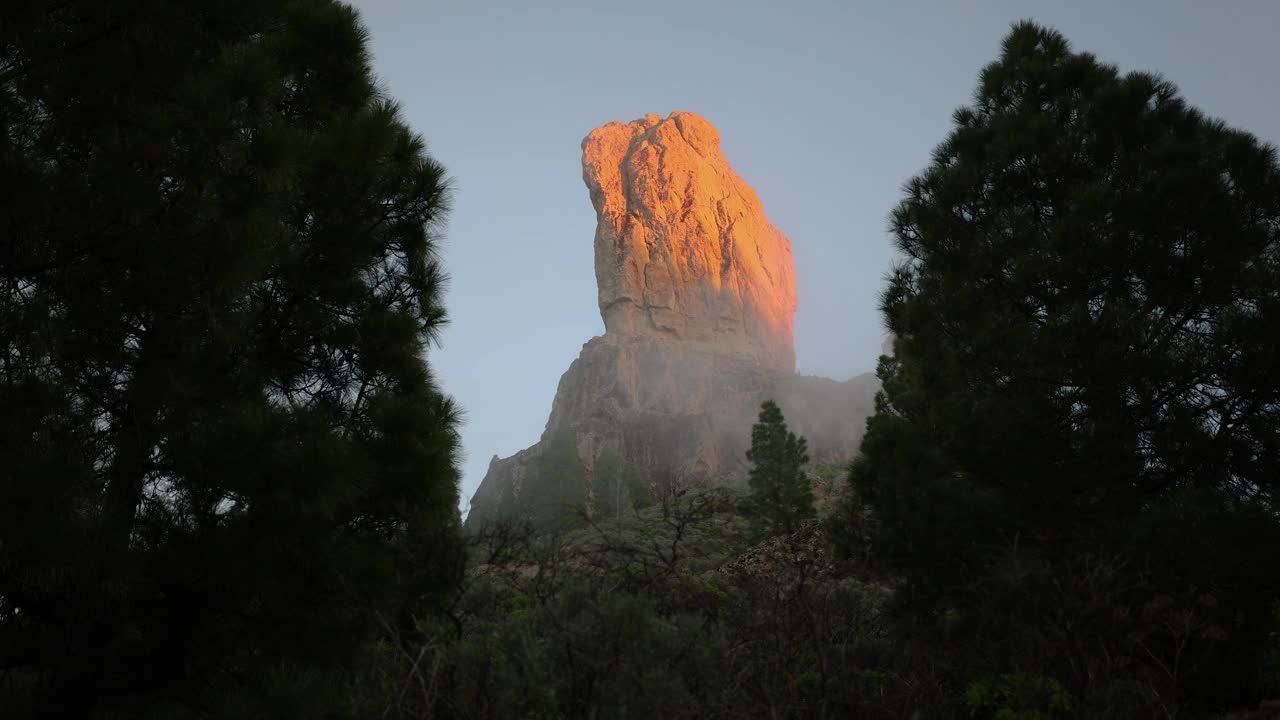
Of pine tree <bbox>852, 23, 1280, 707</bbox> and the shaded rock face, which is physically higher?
the shaded rock face

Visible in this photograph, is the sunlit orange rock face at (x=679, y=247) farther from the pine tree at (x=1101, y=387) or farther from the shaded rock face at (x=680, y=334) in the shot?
the pine tree at (x=1101, y=387)

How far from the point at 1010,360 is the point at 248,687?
671 cm

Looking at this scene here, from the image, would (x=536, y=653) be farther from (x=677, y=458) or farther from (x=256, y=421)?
(x=677, y=458)

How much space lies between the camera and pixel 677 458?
65875 millimetres

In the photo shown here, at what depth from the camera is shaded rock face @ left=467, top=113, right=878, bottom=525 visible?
67.8 meters

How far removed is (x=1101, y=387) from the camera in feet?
23.5

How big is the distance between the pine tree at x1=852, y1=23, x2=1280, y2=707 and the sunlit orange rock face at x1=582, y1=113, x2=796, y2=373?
67.2 meters

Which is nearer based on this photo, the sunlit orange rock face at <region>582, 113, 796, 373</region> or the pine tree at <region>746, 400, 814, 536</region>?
the pine tree at <region>746, 400, 814, 536</region>

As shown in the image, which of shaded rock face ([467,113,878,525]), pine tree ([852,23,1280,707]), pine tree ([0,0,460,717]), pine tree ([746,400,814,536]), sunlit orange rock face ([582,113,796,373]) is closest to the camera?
pine tree ([0,0,460,717])

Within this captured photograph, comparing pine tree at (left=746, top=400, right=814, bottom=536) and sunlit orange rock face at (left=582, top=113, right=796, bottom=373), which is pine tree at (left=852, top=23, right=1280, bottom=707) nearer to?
pine tree at (left=746, top=400, right=814, bottom=536)

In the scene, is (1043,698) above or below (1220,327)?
below

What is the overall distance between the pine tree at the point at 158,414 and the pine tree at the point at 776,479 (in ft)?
81.0

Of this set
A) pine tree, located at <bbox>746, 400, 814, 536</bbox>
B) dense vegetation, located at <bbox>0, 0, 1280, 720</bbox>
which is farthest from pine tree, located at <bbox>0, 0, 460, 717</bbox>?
pine tree, located at <bbox>746, 400, 814, 536</bbox>

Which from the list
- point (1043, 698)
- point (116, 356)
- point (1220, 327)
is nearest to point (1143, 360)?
point (1220, 327)
